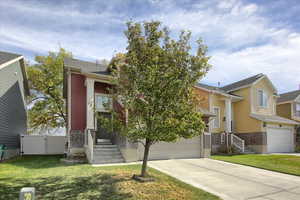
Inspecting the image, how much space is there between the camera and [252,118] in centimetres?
1864

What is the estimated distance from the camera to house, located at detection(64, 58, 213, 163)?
35.9 feet

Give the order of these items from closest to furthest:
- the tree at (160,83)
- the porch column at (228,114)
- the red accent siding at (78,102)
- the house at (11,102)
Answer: the tree at (160,83) → the red accent siding at (78,102) → the house at (11,102) → the porch column at (228,114)

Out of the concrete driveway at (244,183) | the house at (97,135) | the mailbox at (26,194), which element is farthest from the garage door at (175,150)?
the mailbox at (26,194)

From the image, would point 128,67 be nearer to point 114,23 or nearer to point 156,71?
point 156,71

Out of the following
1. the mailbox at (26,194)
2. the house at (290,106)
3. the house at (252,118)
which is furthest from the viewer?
the house at (290,106)

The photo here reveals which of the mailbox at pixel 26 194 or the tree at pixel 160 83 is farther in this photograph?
the tree at pixel 160 83

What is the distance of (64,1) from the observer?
9.52 metres

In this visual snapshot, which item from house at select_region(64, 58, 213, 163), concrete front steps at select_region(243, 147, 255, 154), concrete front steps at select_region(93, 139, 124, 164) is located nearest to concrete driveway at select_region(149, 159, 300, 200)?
house at select_region(64, 58, 213, 163)

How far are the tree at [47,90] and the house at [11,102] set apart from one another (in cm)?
372

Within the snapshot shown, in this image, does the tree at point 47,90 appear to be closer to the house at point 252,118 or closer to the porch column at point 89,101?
the porch column at point 89,101

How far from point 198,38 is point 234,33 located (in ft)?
14.7

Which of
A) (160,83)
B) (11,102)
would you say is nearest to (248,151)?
(160,83)

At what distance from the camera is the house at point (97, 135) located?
10953 millimetres

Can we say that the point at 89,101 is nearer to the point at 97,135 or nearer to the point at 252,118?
the point at 97,135
